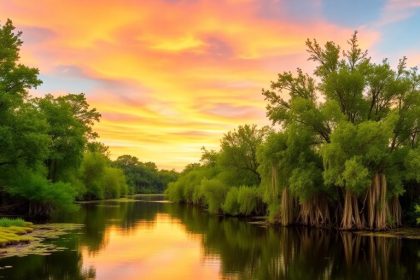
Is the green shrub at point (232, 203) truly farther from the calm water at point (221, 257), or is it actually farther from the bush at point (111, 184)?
the bush at point (111, 184)

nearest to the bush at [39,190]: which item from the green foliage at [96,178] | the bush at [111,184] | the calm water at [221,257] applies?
the calm water at [221,257]

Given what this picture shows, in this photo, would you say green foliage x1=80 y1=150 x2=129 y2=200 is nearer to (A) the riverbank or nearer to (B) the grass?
(B) the grass

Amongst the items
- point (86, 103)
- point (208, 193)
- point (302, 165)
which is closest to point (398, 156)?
point (302, 165)

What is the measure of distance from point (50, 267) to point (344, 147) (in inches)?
1205

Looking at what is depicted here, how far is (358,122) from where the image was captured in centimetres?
5334

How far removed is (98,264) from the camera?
27125mm

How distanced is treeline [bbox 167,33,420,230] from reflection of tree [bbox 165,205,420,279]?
5.04 meters

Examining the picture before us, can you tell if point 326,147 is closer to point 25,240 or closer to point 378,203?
point 378,203

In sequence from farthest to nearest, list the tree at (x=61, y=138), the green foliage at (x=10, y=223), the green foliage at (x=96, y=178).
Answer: the green foliage at (x=96, y=178) < the tree at (x=61, y=138) < the green foliage at (x=10, y=223)

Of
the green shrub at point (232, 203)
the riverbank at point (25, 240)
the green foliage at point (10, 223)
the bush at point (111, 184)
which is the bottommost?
the riverbank at point (25, 240)

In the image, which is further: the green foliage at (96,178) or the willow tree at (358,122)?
the green foliage at (96,178)

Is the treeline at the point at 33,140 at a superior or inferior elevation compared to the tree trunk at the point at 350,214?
superior

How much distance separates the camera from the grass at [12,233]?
106 feet

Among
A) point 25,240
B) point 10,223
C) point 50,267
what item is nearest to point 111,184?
point 10,223
